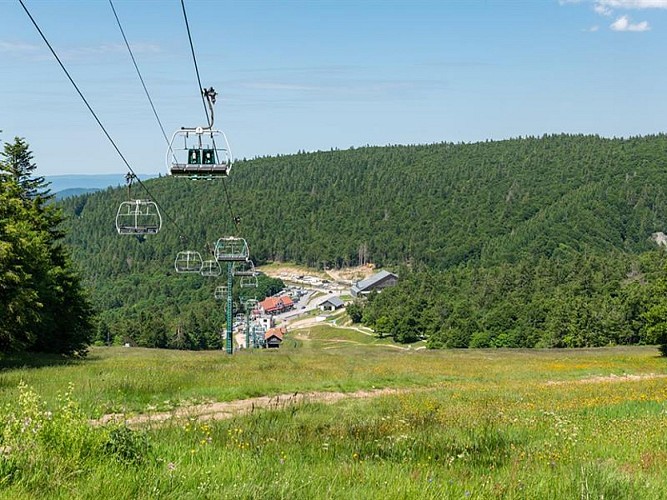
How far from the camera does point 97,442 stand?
6449 mm

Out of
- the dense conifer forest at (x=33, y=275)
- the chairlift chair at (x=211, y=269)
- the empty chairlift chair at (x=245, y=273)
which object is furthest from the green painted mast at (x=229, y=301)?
the dense conifer forest at (x=33, y=275)

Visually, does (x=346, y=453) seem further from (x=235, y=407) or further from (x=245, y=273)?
(x=245, y=273)

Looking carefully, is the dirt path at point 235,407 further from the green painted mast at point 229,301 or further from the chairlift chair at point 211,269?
the green painted mast at point 229,301

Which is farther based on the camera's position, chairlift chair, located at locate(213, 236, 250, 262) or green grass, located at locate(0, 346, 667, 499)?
chairlift chair, located at locate(213, 236, 250, 262)

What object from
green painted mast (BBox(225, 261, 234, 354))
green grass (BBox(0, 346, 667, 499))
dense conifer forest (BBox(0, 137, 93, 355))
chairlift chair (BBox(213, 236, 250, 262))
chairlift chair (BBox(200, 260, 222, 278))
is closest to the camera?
green grass (BBox(0, 346, 667, 499))

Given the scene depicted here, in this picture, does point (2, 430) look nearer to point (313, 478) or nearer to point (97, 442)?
point (97, 442)

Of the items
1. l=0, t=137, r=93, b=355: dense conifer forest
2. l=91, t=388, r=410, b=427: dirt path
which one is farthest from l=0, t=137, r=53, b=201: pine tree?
l=91, t=388, r=410, b=427: dirt path

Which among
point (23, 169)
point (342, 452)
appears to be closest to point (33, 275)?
point (23, 169)

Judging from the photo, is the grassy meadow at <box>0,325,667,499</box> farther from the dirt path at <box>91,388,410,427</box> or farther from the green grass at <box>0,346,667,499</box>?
the dirt path at <box>91,388,410,427</box>

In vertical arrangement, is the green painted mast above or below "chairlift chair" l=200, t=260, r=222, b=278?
below

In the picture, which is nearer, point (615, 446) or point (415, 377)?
point (615, 446)

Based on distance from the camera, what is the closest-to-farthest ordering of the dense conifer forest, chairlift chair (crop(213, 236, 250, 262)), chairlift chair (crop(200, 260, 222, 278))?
the dense conifer forest, chairlift chair (crop(213, 236, 250, 262)), chairlift chair (crop(200, 260, 222, 278))

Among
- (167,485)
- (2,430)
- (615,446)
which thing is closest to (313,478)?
(167,485)

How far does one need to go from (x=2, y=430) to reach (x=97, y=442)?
0.99 metres
